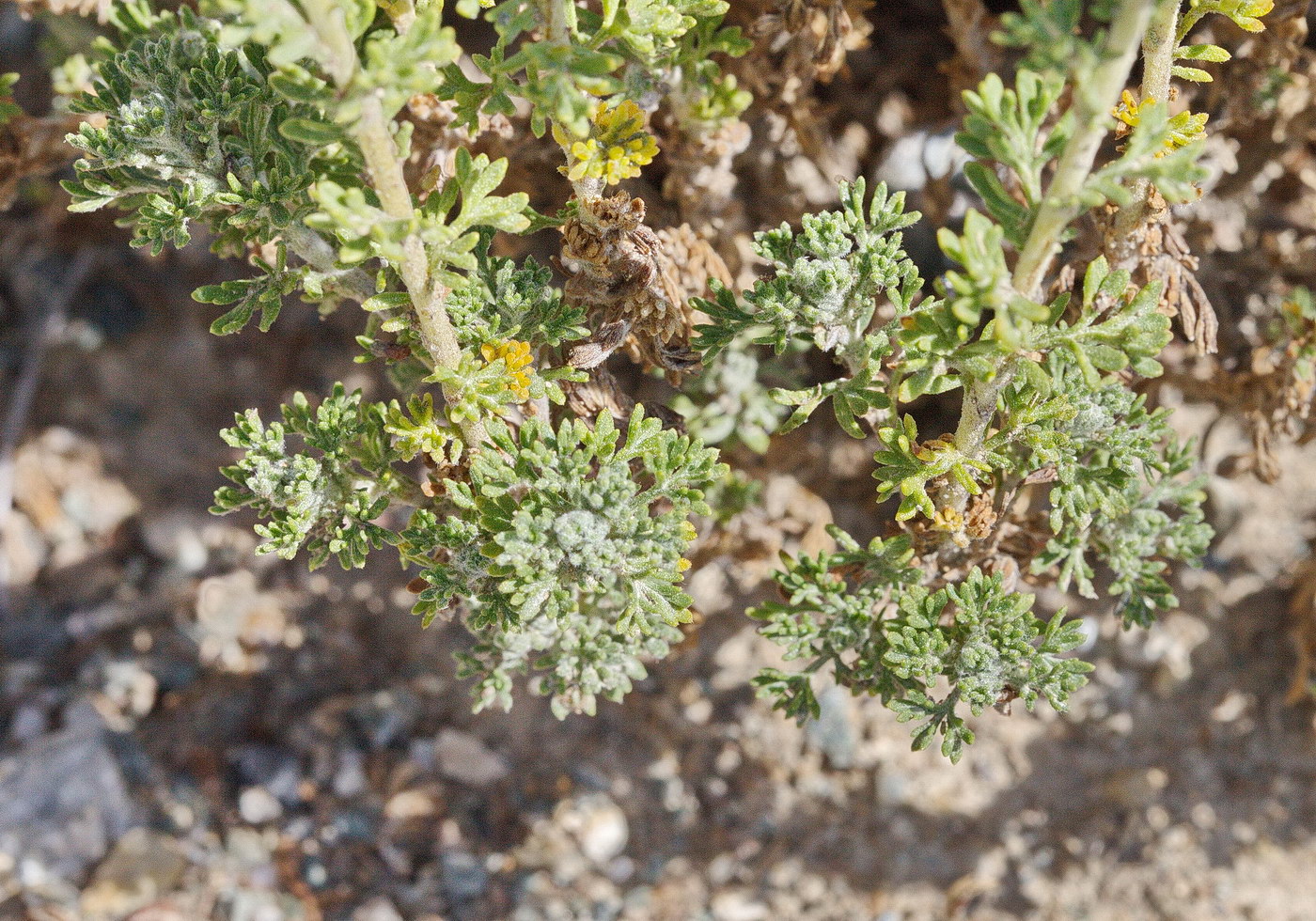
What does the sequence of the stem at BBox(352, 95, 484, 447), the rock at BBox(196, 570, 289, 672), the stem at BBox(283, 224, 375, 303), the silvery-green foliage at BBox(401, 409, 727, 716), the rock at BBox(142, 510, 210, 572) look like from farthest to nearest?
the rock at BBox(142, 510, 210, 572) → the rock at BBox(196, 570, 289, 672) → the stem at BBox(283, 224, 375, 303) → the silvery-green foliage at BBox(401, 409, 727, 716) → the stem at BBox(352, 95, 484, 447)

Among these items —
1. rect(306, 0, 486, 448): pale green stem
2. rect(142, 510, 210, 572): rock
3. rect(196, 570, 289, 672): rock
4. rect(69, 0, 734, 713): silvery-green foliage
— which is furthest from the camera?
rect(142, 510, 210, 572): rock

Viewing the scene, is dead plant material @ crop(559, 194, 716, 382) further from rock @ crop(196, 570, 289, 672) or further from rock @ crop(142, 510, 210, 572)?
rock @ crop(142, 510, 210, 572)

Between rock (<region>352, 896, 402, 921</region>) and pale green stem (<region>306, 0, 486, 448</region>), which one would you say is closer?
pale green stem (<region>306, 0, 486, 448</region>)

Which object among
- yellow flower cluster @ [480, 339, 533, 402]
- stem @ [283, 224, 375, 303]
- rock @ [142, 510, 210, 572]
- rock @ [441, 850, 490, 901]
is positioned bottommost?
rock @ [441, 850, 490, 901]

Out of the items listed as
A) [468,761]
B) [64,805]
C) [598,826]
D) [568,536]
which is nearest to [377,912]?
[468,761]

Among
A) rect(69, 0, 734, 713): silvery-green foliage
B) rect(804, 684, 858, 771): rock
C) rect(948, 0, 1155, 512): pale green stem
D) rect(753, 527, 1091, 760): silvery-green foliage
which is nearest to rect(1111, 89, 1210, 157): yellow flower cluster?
rect(948, 0, 1155, 512): pale green stem

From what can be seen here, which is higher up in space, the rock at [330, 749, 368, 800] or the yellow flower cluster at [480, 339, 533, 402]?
the yellow flower cluster at [480, 339, 533, 402]
